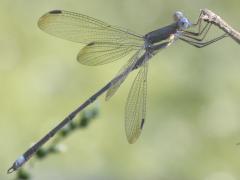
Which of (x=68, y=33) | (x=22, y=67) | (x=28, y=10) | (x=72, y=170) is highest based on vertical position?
(x=28, y=10)

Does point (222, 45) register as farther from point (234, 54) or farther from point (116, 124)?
point (116, 124)

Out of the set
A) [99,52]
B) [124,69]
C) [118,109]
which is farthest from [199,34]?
[118,109]

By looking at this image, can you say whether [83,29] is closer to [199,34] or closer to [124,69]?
[124,69]

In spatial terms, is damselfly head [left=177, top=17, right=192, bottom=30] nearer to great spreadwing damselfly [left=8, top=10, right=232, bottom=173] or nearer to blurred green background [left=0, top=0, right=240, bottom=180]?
great spreadwing damselfly [left=8, top=10, right=232, bottom=173]

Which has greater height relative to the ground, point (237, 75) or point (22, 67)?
point (22, 67)

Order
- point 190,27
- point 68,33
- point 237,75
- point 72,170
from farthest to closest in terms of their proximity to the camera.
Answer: point 237,75 < point 72,170 < point 68,33 < point 190,27

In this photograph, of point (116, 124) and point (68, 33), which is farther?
point (116, 124)

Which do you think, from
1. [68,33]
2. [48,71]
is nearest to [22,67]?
[48,71]
